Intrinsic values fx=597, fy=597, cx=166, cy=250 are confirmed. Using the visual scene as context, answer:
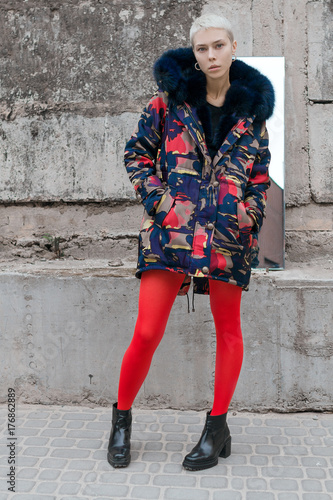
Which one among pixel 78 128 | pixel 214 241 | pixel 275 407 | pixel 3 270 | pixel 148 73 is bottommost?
pixel 275 407

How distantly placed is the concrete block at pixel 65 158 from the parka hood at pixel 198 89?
119 cm

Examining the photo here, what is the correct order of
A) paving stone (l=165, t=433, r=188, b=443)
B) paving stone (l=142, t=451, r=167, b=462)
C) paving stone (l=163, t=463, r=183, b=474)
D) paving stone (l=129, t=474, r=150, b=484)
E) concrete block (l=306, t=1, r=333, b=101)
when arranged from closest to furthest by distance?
paving stone (l=129, t=474, r=150, b=484)
paving stone (l=163, t=463, r=183, b=474)
paving stone (l=142, t=451, r=167, b=462)
paving stone (l=165, t=433, r=188, b=443)
concrete block (l=306, t=1, r=333, b=101)

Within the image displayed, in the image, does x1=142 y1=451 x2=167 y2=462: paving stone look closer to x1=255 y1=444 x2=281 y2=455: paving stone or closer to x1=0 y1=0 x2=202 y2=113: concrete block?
x1=255 y1=444 x2=281 y2=455: paving stone

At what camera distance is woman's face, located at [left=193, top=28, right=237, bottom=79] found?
2.51m

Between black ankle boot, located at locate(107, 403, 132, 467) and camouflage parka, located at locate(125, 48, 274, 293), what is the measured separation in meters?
0.69

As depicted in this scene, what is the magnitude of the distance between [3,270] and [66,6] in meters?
1.74

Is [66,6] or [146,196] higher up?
[66,6]

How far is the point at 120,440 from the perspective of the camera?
2764 mm

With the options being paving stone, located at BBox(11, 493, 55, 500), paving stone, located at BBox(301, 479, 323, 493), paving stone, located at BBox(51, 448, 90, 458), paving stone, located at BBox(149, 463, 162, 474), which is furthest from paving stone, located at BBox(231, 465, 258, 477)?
paving stone, located at BBox(11, 493, 55, 500)

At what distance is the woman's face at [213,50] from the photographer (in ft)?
8.23

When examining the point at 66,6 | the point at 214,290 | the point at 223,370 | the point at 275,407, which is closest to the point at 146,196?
the point at 214,290

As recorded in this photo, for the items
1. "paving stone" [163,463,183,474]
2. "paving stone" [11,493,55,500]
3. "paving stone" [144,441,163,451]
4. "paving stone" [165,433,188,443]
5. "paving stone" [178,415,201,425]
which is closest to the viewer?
"paving stone" [11,493,55,500]

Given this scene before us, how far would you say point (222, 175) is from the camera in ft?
8.43

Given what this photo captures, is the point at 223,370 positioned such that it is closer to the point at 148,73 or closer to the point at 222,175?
the point at 222,175
